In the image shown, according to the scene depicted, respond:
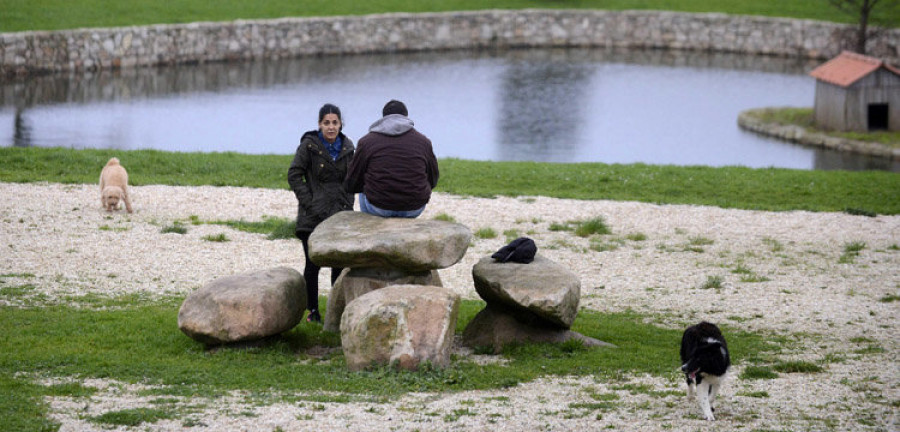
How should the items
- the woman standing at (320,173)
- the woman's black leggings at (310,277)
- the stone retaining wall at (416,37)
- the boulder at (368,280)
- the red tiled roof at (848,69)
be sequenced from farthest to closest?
the stone retaining wall at (416,37)
the red tiled roof at (848,69)
the woman's black leggings at (310,277)
the woman standing at (320,173)
the boulder at (368,280)

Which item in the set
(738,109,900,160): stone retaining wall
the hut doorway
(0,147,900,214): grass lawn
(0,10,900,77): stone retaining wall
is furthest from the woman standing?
(0,10,900,77): stone retaining wall

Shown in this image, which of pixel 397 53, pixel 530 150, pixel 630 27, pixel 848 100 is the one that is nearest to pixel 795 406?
pixel 530 150

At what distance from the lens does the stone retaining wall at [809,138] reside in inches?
1148

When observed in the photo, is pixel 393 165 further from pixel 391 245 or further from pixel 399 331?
pixel 399 331

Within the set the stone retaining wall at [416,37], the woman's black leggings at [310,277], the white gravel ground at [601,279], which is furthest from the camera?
the stone retaining wall at [416,37]

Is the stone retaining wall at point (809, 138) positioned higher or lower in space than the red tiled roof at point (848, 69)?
lower

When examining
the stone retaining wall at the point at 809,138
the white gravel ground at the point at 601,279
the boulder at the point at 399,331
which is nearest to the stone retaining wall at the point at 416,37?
the stone retaining wall at the point at 809,138

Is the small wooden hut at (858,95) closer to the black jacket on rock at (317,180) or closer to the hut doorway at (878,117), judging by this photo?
the hut doorway at (878,117)

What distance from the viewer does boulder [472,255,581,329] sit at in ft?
35.0

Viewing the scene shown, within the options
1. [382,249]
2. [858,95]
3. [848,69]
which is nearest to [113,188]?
[382,249]

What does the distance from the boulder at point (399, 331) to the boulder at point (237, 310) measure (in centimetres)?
100

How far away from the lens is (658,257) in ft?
52.5

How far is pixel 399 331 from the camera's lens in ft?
32.6

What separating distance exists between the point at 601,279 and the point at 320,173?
5.05m
